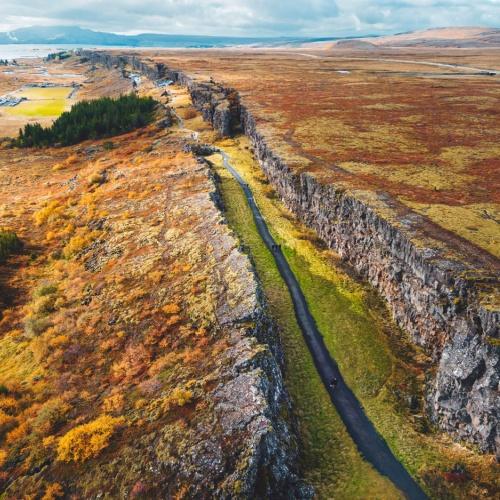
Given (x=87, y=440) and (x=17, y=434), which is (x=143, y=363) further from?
(x=17, y=434)

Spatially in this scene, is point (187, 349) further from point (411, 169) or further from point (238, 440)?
point (411, 169)

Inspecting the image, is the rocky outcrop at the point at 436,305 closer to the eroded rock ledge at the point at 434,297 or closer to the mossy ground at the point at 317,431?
the eroded rock ledge at the point at 434,297

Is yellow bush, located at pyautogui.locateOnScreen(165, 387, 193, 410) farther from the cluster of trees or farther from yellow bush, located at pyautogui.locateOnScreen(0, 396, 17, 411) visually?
the cluster of trees

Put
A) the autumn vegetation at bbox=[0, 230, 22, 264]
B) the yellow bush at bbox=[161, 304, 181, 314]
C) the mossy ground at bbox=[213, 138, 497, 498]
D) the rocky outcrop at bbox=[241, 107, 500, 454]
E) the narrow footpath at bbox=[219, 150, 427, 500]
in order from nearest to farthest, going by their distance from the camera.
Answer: the narrow footpath at bbox=[219, 150, 427, 500] < the mossy ground at bbox=[213, 138, 497, 498] < the rocky outcrop at bbox=[241, 107, 500, 454] < the yellow bush at bbox=[161, 304, 181, 314] < the autumn vegetation at bbox=[0, 230, 22, 264]

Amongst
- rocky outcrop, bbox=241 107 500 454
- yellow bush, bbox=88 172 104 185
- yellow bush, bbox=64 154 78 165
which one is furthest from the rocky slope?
yellow bush, bbox=64 154 78 165

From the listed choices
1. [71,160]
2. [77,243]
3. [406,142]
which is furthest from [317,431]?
[71,160]

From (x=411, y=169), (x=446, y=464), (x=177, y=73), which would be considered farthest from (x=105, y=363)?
(x=177, y=73)
